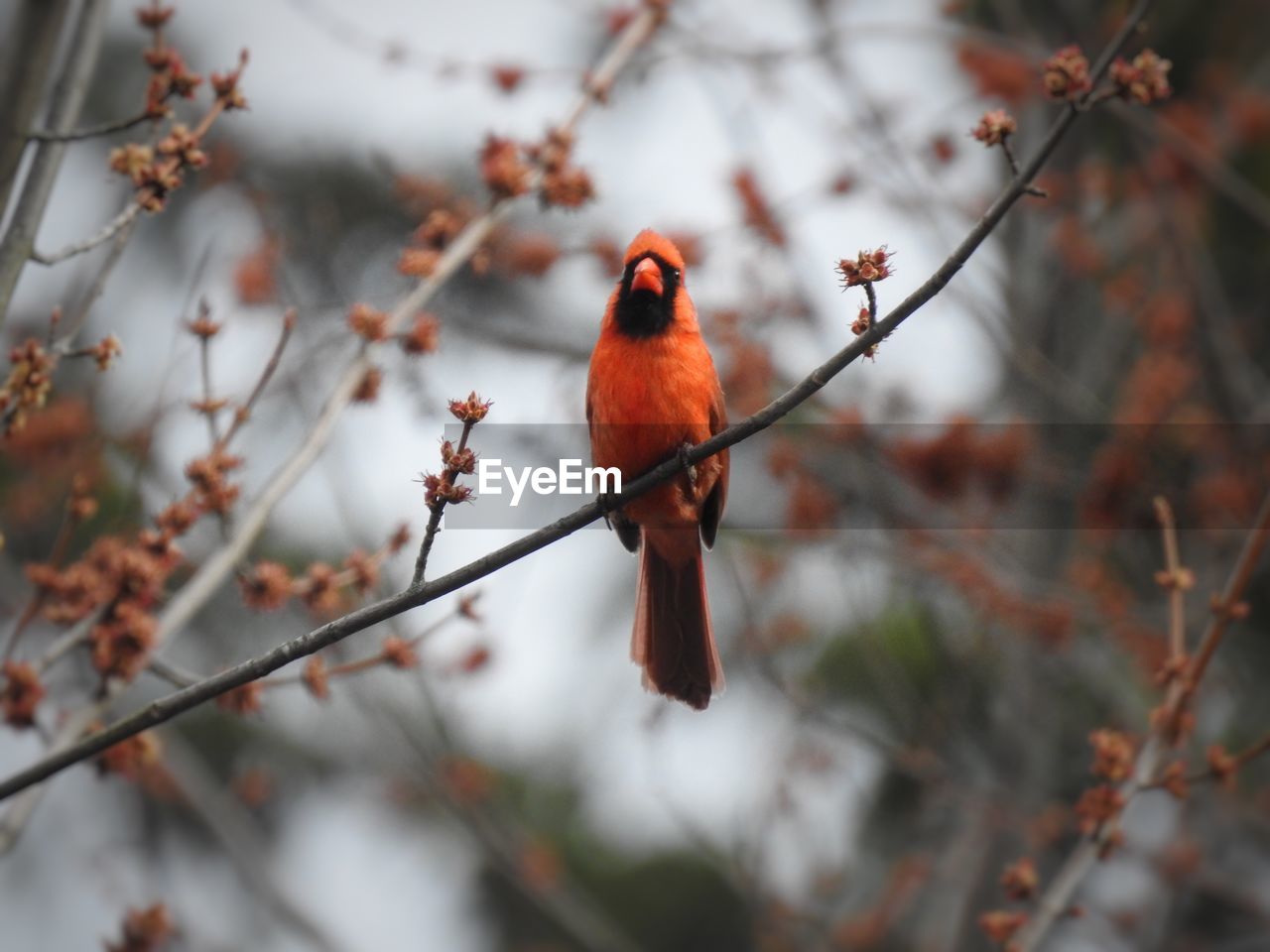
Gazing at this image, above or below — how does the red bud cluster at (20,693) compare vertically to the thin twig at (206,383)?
below

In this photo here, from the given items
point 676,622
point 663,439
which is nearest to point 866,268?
point 663,439

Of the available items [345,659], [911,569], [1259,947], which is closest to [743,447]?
[911,569]

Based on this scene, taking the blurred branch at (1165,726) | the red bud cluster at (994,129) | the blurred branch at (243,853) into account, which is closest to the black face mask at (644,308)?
the red bud cluster at (994,129)

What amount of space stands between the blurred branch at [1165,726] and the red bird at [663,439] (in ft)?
3.29

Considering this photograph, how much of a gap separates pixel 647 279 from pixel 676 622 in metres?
0.97

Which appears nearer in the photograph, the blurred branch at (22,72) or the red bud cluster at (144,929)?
the blurred branch at (22,72)

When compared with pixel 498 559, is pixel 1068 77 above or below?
above

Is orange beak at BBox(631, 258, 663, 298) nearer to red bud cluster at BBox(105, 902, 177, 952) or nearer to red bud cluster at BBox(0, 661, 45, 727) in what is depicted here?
red bud cluster at BBox(0, 661, 45, 727)

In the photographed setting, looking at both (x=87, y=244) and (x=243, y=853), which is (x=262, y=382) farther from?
(x=243, y=853)

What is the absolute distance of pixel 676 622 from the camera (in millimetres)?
3629

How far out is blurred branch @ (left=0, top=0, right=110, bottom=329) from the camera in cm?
240

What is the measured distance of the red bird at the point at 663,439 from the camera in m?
3.26

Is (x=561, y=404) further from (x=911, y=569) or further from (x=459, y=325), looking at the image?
(x=911, y=569)

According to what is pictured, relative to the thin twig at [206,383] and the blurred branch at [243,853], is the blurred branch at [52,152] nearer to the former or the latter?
the thin twig at [206,383]
